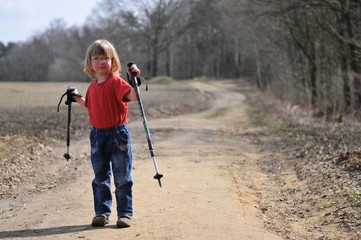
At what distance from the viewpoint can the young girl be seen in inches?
251

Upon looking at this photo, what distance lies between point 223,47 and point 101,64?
87.8 m

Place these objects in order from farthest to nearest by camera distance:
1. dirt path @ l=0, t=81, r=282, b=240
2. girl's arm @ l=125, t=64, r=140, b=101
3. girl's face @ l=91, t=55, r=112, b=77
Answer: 1. girl's face @ l=91, t=55, r=112, b=77
2. girl's arm @ l=125, t=64, r=140, b=101
3. dirt path @ l=0, t=81, r=282, b=240

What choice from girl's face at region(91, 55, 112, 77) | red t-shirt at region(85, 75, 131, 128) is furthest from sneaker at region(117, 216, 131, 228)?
girl's face at region(91, 55, 112, 77)

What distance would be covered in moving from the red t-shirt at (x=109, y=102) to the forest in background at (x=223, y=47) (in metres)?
15.5

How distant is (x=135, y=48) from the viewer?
282ft

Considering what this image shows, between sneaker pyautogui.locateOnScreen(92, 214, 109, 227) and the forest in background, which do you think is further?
the forest in background

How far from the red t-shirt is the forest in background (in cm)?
1551

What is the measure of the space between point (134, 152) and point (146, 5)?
231ft

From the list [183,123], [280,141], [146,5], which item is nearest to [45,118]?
[183,123]

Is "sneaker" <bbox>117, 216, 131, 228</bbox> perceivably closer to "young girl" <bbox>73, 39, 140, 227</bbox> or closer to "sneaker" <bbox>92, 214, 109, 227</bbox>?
"young girl" <bbox>73, 39, 140, 227</bbox>

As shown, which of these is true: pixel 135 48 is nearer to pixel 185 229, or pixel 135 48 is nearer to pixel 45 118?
pixel 45 118

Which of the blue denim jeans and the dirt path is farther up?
the blue denim jeans

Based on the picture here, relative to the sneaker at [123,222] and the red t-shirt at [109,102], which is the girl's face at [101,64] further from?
the sneaker at [123,222]

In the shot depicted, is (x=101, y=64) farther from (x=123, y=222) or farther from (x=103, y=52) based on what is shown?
(x=123, y=222)
